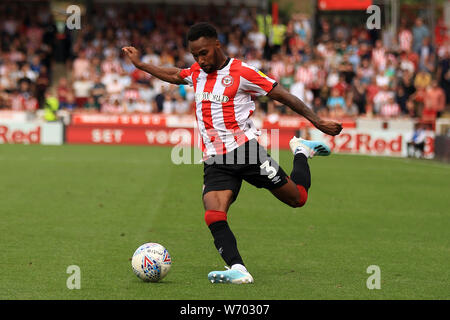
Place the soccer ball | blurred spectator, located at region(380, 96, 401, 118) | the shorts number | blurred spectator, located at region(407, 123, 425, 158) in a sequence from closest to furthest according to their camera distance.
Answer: the soccer ball, the shorts number, blurred spectator, located at region(407, 123, 425, 158), blurred spectator, located at region(380, 96, 401, 118)

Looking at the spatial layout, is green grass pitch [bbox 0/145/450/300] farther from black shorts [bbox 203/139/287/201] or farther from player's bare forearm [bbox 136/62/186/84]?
player's bare forearm [bbox 136/62/186/84]

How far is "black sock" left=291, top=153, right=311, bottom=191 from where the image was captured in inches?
323

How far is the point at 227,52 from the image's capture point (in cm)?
3172

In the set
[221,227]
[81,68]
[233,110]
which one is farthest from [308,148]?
[81,68]

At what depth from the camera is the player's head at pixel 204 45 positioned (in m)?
7.06

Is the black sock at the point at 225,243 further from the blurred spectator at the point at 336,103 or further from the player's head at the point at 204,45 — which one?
the blurred spectator at the point at 336,103

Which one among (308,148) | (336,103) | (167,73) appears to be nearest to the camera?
(167,73)

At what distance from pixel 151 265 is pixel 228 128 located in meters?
1.37

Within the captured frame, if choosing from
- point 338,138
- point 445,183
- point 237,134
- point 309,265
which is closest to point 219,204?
point 237,134

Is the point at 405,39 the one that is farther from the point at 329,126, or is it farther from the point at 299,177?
the point at 329,126

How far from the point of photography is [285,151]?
1017 inches

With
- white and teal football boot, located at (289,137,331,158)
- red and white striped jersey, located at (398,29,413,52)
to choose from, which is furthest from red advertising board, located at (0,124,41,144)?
white and teal football boot, located at (289,137,331,158)

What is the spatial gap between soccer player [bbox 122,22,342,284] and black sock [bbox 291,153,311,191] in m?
0.65

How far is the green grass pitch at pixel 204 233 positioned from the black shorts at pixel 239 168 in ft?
2.81
